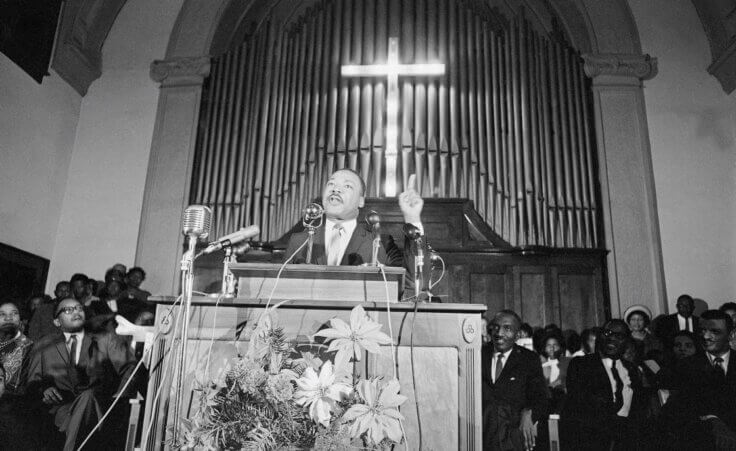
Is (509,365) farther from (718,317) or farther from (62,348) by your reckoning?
(62,348)

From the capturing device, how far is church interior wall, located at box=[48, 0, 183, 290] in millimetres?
7305

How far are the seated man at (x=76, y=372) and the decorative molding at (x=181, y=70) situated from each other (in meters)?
4.15

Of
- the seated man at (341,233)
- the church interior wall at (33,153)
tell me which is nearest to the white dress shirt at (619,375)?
the seated man at (341,233)

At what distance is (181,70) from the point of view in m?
7.80

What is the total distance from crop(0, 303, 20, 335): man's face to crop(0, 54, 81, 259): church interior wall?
93.2 inches

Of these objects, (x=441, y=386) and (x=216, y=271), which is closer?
(x=441, y=386)

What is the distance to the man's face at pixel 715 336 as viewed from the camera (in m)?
4.44

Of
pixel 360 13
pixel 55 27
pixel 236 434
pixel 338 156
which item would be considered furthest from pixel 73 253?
pixel 236 434

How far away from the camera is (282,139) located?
7.55m

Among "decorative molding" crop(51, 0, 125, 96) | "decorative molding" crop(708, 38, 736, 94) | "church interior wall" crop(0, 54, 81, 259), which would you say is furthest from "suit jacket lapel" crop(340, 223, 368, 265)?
"decorative molding" crop(708, 38, 736, 94)

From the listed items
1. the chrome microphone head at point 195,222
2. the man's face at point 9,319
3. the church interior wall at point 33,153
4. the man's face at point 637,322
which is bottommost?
the man's face at point 9,319

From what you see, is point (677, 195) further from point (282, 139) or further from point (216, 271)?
point (216, 271)

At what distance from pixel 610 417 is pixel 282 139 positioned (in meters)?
4.96

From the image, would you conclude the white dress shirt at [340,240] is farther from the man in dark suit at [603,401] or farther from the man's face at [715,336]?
the man's face at [715,336]
